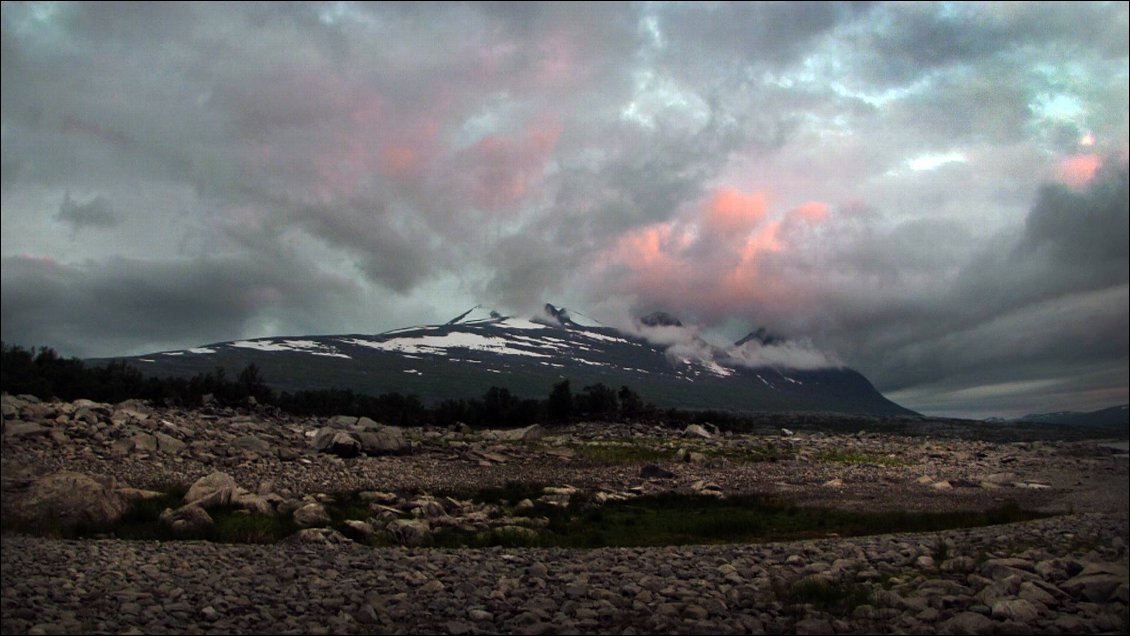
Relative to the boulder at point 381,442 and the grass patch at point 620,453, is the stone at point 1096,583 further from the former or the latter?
the boulder at point 381,442

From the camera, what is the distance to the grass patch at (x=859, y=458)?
47.3m

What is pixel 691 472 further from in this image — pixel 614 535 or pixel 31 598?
pixel 31 598

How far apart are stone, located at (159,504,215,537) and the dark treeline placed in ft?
134

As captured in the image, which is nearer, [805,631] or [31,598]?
[805,631]

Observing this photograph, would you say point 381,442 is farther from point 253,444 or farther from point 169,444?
point 169,444

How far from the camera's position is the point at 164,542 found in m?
16.1

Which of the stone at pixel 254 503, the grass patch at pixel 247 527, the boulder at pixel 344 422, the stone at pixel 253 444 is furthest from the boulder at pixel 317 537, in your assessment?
the boulder at pixel 344 422

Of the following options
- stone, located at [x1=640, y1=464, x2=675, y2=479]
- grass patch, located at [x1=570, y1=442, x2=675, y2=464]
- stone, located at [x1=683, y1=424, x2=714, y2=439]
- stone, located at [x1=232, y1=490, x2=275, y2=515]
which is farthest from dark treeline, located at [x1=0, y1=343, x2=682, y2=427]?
stone, located at [x1=232, y1=490, x2=275, y2=515]

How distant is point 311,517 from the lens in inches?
742

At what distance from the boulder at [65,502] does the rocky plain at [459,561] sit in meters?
0.06

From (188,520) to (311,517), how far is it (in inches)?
116

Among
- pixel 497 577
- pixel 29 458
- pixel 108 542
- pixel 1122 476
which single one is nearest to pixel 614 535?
pixel 497 577

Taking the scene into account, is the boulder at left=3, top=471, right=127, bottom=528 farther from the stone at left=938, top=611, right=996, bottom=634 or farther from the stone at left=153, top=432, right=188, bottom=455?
the stone at left=938, top=611, right=996, bottom=634

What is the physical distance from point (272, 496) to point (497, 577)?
35.9 feet
